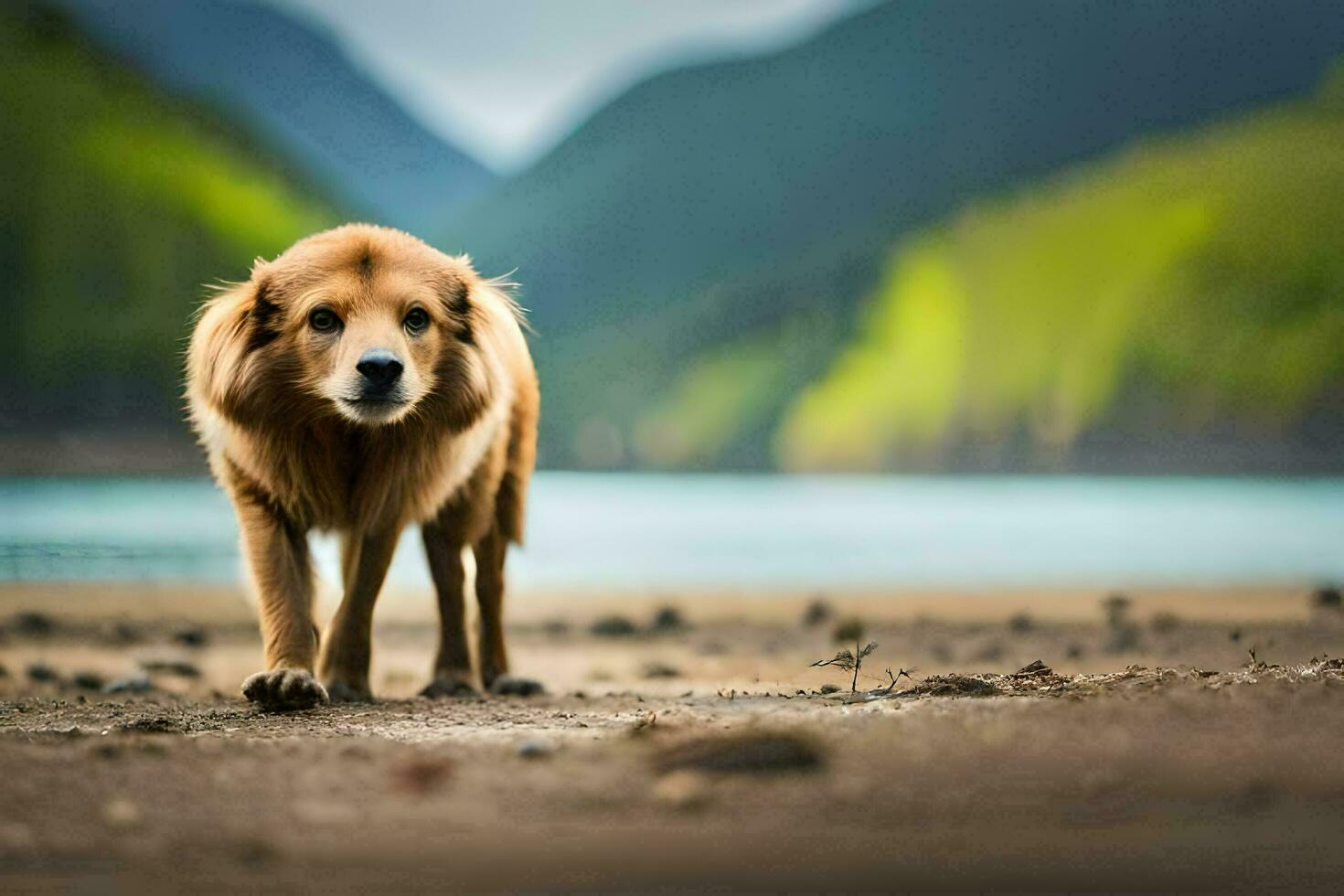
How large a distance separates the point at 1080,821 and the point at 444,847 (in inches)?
63.1

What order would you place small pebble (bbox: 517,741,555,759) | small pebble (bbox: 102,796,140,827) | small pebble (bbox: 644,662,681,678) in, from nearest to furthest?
small pebble (bbox: 102,796,140,827), small pebble (bbox: 517,741,555,759), small pebble (bbox: 644,662,681,678)

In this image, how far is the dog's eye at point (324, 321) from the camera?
239 inches

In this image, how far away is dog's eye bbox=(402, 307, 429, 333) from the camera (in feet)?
20.4

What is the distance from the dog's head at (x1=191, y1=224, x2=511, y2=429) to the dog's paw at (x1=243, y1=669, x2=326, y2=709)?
3.98ft

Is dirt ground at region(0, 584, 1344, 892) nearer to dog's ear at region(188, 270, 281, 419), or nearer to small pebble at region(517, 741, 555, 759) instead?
small pebble at region(517, 741, 555, 759)

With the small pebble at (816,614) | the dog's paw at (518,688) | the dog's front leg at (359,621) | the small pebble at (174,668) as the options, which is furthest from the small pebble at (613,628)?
the dog's front leg at (359,621)

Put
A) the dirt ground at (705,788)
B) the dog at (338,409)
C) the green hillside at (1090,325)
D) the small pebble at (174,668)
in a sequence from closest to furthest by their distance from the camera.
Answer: the dirt ground at (705,788), the dog at (338,409), the small pebble at (174,668), the green hillside at (1090,325)

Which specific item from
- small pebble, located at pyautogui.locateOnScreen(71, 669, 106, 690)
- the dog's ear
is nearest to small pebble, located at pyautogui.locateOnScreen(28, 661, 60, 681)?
small pebble, located at pyautogui.locateOnScreen(71, 669, 106, 690)

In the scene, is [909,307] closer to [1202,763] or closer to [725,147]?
[725,147]

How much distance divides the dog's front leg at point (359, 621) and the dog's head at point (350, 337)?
0.72 metres

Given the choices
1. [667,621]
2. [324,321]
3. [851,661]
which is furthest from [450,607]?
[667,621]

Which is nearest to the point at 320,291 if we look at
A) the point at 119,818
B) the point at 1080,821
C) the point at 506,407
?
the point at 506,407

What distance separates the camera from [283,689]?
593cm

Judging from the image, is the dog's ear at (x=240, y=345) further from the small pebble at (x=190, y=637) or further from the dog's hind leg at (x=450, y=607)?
the small pebble at (x=190, y=637)
